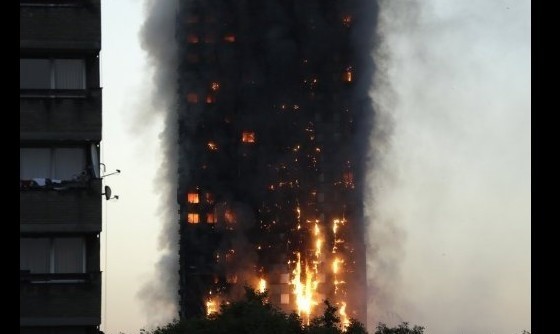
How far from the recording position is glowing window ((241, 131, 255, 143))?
424 ft

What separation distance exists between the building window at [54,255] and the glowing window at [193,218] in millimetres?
91555

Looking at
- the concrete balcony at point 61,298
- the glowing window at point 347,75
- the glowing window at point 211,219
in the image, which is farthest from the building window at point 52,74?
the glowing window at point 347,75

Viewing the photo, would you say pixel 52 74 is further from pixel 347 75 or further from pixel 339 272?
pixel 347 75

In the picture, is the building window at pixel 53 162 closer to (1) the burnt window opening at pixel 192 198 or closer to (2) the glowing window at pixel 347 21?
(1) the burnt window opening at pixel 192 198

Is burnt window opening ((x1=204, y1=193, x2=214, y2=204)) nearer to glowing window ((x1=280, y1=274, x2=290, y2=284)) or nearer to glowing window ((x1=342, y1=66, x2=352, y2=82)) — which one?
glowing window ((x1=280, y1=274, x2=290, y2=284))

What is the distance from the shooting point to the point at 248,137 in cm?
12938

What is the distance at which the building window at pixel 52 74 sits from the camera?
Result: 1340 inches

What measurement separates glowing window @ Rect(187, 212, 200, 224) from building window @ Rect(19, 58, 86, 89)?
91.2 m

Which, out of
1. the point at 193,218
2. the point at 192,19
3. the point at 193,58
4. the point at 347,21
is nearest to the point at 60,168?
the point at 193,218

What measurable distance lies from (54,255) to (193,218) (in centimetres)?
9189
